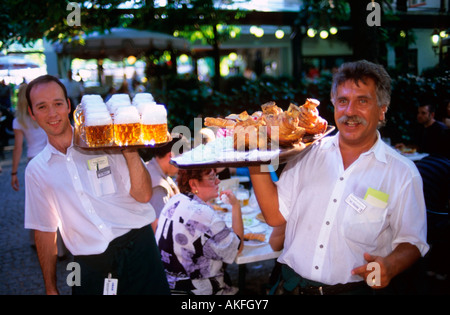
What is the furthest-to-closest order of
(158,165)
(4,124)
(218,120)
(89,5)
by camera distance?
(4,124) < (89,5) < (158,165) < (218,120)

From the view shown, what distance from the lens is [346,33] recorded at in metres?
17.4

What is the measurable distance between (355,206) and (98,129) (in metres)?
1.45

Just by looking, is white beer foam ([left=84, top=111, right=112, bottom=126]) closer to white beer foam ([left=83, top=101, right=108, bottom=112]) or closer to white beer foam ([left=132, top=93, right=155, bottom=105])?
→ white beer foam ([left=83, top=101, right=108, bottom=112])

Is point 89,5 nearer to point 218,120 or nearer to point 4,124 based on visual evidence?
point 218,120

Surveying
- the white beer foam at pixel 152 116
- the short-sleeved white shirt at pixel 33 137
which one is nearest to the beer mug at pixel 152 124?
the white beer foam at pixel 152 116

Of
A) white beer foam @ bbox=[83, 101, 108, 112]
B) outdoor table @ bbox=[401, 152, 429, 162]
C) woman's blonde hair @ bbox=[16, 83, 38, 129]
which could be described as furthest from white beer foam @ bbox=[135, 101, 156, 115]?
outdoor table @ bbox=[401, 152, 429, 162]

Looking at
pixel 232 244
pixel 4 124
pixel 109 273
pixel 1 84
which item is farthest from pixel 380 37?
pixel 1 84

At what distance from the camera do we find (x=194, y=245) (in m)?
2.80

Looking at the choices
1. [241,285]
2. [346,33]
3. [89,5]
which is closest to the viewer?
[241,285]

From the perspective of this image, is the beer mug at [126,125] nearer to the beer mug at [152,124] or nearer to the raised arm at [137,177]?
the beer mug at [152,124]

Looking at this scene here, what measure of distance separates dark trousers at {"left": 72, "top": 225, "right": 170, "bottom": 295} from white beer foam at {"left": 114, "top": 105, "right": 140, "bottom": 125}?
904mm

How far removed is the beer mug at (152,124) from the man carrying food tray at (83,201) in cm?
33

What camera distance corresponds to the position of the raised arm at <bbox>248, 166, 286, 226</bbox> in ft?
7.33

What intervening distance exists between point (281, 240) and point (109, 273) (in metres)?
1.18
